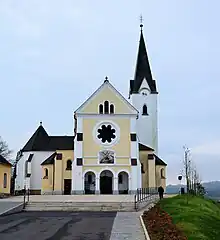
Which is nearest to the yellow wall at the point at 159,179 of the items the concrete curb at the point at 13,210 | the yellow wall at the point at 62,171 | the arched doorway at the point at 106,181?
the arched doorway at the point at 106,181

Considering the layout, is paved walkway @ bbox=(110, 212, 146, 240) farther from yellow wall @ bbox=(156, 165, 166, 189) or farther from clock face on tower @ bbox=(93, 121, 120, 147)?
yellow wall @ bbox=(156, 165, 166, 189)

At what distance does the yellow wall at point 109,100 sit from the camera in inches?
2266

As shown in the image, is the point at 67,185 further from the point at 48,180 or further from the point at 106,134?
the point at 106,134

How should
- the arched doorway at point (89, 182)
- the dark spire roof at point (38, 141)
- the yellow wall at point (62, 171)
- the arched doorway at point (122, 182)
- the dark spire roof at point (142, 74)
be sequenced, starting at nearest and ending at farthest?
the arched doorway at point (89, 182) → the arched doorway at point (122, 182) → the yellow wall at point (62, 171) → the dark spire roof at point (142, 74) → the dark spire roof at point (38, 141)

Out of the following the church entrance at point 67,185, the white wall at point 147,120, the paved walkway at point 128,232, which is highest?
the white wall at point 147,120

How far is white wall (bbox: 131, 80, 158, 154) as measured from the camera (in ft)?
221

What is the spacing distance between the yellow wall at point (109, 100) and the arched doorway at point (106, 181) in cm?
804

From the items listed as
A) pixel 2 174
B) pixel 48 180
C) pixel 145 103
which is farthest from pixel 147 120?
pixel 2 174

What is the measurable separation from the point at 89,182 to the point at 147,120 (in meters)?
16.2

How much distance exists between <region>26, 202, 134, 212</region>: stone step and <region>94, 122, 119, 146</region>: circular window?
71.2ft

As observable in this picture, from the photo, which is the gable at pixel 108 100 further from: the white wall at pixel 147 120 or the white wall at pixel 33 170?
the white wall at pixel 33 170

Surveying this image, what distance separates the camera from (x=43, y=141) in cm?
7212

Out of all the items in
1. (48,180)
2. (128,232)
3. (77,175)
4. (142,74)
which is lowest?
(128,232)

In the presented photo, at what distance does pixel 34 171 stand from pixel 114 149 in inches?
706
